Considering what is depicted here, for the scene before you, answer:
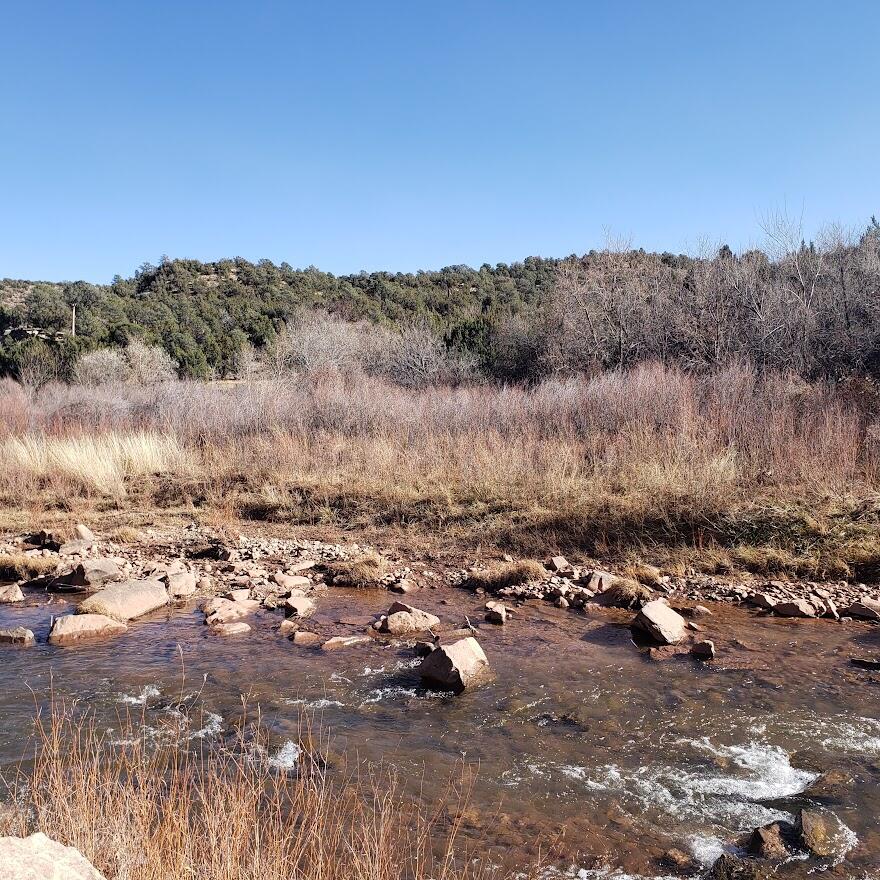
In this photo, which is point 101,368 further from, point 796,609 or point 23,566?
point 796,609

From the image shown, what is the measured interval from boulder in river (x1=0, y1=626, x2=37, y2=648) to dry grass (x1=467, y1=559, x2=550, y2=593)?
4659 mm

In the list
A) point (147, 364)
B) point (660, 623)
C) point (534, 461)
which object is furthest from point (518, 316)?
point (660, 623)

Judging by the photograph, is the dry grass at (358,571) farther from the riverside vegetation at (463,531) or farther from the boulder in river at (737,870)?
the boulder in river at (737,870)

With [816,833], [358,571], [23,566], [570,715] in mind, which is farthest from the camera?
[23,566]

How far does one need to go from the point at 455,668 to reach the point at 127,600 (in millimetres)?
4062

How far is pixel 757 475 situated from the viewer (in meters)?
9.90

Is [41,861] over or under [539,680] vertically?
over

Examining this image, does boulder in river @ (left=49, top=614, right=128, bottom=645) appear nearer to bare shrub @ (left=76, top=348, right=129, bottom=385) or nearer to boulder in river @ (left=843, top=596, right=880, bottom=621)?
boulder in river @ (left=843, top=596, right=880, bottom=621)

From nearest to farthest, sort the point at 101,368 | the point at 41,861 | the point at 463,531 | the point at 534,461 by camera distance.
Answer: the point at 41,861
the point at 463,531
the point at 534,461
the point at 101,368

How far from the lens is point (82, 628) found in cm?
685

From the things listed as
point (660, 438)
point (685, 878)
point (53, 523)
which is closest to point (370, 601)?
point (685, 878)

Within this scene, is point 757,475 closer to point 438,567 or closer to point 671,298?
point 438,567

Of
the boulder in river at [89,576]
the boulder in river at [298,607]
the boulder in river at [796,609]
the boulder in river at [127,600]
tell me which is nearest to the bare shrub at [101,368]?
the boulder in river at [89,576]

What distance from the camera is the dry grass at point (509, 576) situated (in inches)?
332
